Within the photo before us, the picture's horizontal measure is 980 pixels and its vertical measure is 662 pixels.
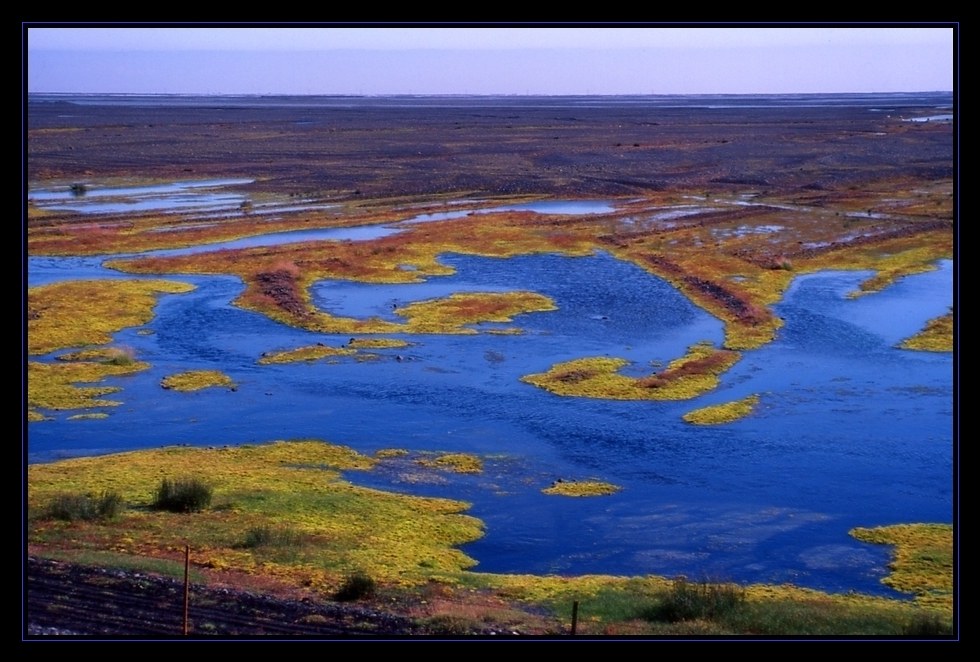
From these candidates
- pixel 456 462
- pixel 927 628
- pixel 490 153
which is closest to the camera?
pixel 927 628

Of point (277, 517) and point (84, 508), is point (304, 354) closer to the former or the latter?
point (277, 517)

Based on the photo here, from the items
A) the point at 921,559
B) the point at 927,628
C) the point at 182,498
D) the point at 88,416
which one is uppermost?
the point at 88,416

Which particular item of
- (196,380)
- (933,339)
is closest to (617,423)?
(196,380)

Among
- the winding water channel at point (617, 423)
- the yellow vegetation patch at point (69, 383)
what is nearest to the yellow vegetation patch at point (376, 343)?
the winding water channel at point (617, 423)

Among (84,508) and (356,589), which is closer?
(356,589)

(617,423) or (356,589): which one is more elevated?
(356,589)

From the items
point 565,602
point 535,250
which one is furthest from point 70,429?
point 535,250

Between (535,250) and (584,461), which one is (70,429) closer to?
(584,461)
